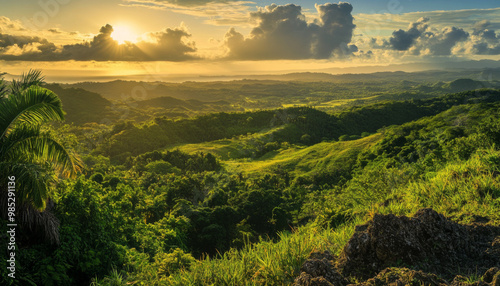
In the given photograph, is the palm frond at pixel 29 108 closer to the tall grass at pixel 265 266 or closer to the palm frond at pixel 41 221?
the palm frond at pixel 41 221

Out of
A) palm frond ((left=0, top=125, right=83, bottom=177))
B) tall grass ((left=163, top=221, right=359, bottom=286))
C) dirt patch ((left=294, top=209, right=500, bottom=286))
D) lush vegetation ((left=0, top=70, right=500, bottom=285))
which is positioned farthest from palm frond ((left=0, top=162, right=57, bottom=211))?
dirt patch ((left=294, top=209, right=500, bottom=286))

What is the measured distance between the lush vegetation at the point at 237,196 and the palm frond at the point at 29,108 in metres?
0.68

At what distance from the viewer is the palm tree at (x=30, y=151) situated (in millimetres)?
9768

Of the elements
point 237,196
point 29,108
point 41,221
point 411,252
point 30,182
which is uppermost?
point 29,108

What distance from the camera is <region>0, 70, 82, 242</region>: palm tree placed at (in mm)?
9768

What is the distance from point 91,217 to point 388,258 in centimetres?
1254

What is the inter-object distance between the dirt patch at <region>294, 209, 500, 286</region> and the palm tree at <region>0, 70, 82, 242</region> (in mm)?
8782

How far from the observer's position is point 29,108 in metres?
10.8

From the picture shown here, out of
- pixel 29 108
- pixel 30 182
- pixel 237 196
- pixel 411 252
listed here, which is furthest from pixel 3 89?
pixel 237 196

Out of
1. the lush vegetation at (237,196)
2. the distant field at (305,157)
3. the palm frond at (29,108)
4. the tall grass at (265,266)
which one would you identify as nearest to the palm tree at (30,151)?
the palm frond at (29,108)

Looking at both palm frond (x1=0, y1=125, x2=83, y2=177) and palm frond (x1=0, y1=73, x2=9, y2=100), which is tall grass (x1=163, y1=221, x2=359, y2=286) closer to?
palm frond (x1=0, y1=125, x2=83, y2=177)

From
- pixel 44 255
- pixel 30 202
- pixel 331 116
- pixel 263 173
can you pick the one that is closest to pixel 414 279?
pixel 30 202

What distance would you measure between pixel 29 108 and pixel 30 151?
1.45 m

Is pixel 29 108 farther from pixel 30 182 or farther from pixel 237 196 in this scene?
pixel 237 196
